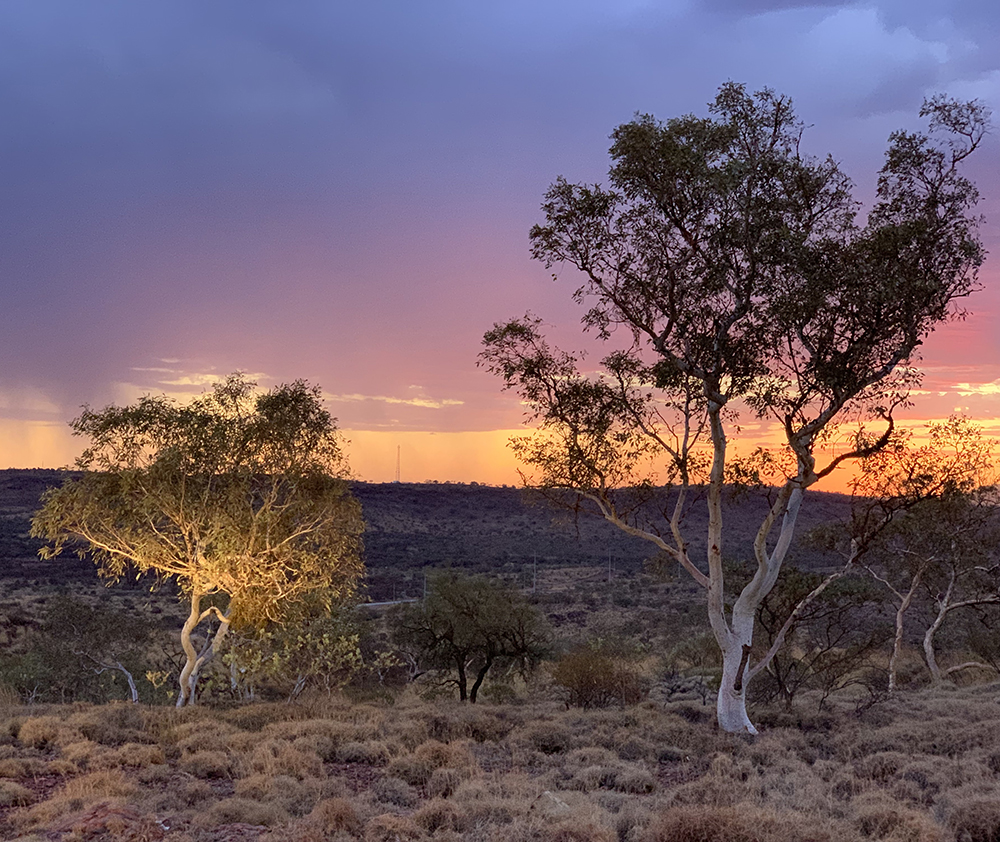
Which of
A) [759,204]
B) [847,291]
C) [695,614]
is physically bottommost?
[695,614]

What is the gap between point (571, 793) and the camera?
12.2m

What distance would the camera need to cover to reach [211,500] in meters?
18.5

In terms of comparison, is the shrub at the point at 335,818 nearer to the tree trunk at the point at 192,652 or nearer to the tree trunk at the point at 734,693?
the tree trunk at the point at 192,652

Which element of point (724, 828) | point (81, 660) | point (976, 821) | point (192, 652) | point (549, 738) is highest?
point (192, 652)

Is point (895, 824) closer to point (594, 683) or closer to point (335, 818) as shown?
point (335, 818)

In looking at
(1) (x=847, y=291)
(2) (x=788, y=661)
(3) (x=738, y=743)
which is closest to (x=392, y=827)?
(3) (x=738, y=743)

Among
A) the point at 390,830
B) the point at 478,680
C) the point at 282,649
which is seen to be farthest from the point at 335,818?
the point at 478,680

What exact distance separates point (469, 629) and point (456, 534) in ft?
297

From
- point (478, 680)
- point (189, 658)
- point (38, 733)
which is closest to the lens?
point (38, 733)

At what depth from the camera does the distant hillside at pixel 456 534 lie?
7912 cm

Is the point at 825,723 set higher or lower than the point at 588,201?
lower

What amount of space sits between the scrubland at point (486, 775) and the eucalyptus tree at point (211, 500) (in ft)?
8.46

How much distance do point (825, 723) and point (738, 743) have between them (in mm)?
4194

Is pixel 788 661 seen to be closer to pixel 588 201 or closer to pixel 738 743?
pixel 738 743
